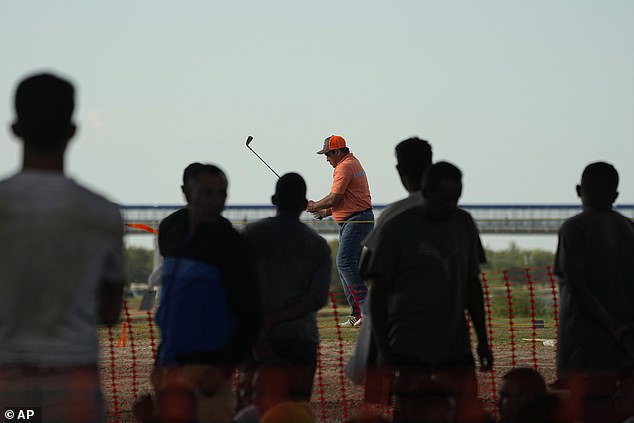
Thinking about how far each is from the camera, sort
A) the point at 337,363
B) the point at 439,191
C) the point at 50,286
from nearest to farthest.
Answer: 1. the point at 50,286
2. the point at 439,191
3. the point at 337,363

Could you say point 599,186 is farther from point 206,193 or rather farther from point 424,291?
point 206,193

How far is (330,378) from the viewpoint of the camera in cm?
1170

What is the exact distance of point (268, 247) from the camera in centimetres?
622

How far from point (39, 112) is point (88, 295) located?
2.05ft

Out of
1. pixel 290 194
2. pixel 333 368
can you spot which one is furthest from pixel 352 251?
pixel 290 194

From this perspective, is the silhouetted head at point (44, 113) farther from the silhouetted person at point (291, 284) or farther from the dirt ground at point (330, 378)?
the dirt ground at point (330, 378)

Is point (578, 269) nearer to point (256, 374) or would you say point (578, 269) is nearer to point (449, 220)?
point (449, 220)

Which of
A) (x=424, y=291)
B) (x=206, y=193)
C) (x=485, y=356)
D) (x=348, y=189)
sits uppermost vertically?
(x=348, y=189)

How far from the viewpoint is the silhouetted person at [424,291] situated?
5.72 m

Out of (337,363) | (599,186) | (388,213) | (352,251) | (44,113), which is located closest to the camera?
(44,113)

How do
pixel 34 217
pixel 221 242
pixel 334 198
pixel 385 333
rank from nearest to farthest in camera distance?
pixel 34 217 < pixel 221 242 < pixel 385 333 < pixel 334 198

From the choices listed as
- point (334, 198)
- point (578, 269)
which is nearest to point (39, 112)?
point (578, 269)

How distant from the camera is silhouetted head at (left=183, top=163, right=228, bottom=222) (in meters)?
4.81

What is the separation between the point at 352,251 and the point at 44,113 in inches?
335
